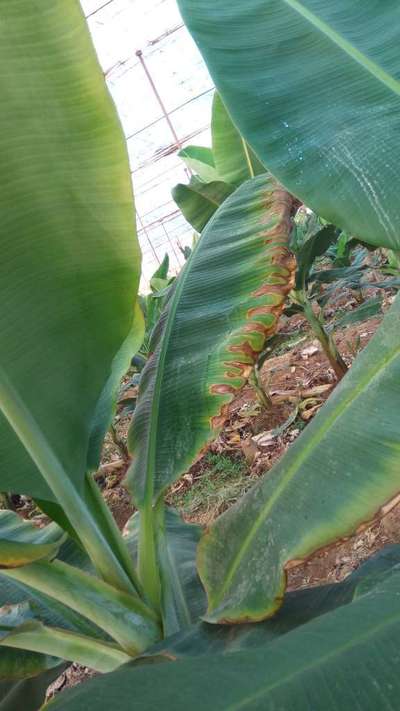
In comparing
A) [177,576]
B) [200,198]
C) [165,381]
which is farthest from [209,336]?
[200,198]

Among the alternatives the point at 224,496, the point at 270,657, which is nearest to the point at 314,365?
the point at 224,496

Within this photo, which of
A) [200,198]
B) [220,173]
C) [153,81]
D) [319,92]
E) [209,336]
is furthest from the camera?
[153,81]

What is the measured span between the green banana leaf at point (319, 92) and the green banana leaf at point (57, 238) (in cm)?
20

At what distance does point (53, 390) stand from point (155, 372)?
9.1 inches

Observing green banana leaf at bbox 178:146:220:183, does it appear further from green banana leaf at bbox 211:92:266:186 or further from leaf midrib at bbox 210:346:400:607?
leaf midrib at bbox 210:346:400:607

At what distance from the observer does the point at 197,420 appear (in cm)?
85

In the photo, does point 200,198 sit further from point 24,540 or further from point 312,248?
point 24,540

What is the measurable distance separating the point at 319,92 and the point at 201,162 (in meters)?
2.85

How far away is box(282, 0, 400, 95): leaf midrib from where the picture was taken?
787mm

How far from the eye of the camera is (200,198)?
2096 millimetres

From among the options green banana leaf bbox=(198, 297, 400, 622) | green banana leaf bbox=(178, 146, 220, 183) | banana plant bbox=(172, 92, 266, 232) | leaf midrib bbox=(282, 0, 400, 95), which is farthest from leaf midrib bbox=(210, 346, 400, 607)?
green banana leaf bbox=(178, 146, 220, 183)

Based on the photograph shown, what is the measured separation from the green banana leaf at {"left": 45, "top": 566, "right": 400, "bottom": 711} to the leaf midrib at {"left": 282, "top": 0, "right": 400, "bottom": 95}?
0.62 metres

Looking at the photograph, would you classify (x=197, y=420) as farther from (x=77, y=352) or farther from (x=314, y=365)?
(x=314, y=365)

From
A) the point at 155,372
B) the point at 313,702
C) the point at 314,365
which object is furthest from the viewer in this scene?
the point at 314,365
